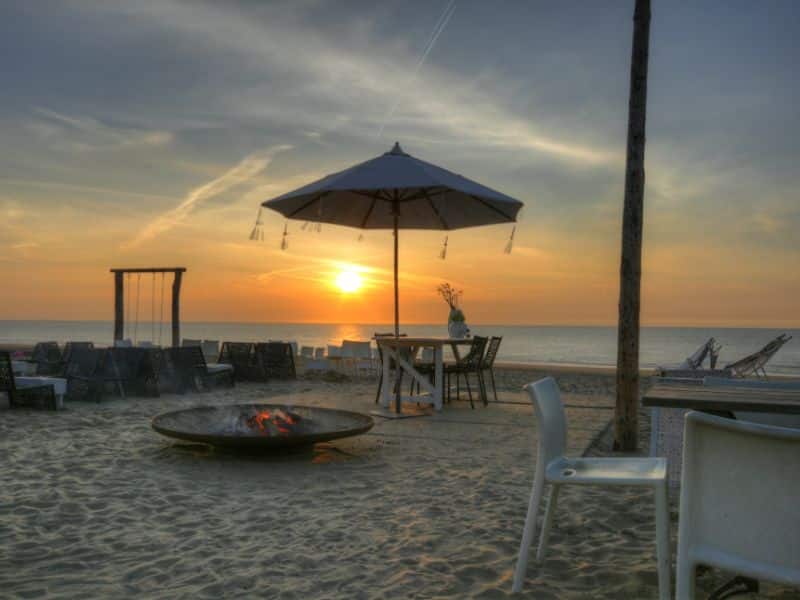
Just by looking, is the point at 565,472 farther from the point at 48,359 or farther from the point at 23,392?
the point at 48,359

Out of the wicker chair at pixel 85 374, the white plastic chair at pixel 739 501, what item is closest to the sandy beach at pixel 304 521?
the white plastic chair at pixel 739 501

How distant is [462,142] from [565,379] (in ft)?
16.0

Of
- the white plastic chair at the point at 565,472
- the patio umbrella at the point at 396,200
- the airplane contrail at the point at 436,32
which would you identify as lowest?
the white plastic chair at the point at 565,472

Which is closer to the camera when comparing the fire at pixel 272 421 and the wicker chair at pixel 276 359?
the fire at pixel 272 421

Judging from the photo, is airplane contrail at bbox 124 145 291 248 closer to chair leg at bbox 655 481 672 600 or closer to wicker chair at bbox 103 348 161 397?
wicker chair at bbox 103 348 161 397

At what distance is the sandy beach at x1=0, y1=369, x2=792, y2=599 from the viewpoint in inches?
109

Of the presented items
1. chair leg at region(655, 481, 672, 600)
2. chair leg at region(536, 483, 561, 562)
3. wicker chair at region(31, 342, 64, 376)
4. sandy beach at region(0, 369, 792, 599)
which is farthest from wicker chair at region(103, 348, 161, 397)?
chair leg at region(655, 481, 672, 600)

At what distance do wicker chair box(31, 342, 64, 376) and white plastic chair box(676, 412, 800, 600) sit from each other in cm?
941

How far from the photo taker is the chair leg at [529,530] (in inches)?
103

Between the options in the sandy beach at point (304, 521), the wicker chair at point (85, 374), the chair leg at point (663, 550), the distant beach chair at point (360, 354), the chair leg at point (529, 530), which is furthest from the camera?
the distant beach chair at point (360, 354)

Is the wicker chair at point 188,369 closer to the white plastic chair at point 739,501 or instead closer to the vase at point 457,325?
the vase at point 457,325

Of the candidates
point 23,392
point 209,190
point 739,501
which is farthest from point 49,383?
point 209,190

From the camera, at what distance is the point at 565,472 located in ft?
8.65

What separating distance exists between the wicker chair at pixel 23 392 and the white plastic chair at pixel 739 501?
7.49 m
